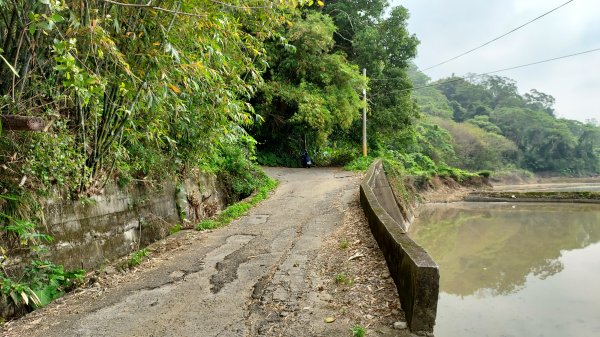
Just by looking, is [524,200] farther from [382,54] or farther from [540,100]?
[540,100]

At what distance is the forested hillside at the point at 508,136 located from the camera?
151 feet

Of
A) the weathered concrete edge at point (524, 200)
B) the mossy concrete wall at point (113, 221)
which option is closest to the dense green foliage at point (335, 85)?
the weathered concrete edge at point (524, 200)

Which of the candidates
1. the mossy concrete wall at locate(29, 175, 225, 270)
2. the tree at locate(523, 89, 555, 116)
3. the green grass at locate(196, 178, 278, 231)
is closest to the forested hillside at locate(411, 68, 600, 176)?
the tree at locate(523, 89, 555, 116)

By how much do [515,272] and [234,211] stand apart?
24.9 feet

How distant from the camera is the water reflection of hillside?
9.73 metres

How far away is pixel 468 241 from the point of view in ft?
45.4

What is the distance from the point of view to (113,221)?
6.07 m

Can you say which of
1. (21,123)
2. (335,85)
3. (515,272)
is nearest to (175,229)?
(21,123)

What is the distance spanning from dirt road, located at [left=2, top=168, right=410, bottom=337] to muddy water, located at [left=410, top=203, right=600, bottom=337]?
277cm

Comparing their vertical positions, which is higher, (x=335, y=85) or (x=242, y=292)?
(x=335, y=85)

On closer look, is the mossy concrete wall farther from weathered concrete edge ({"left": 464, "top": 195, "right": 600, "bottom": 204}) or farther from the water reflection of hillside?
weathered concrete edge ({"left": 464, "top": 195, "right": 600, "bottom": 204})

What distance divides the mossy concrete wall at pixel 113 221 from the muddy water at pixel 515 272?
557 cm

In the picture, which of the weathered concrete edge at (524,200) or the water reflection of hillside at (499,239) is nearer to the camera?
the water reflection of hillside at (499,239)

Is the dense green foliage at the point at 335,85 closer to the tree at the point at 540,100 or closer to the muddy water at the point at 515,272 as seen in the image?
the muddy water at the point at 515,272
